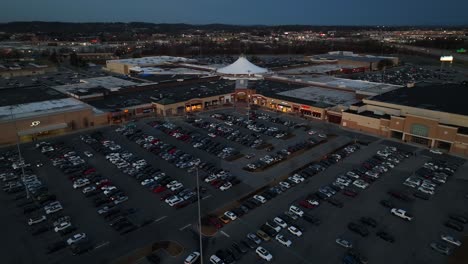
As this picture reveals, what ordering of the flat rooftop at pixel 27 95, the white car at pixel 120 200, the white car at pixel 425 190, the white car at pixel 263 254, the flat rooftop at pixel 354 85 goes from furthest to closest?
the flat rooftop at pixel 354 85 → the flat rooftop at pixel 27 95 → the white car at pixel 425 190 → the white car at pixel 120 200 → the white car at pixel 263 254

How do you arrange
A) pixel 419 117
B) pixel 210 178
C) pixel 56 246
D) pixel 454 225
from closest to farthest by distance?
1. pixel 56 246
2. pixel 454 225
3. pixel 210 178
4. pixel 419 117

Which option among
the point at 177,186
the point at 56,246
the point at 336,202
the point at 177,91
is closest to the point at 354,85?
the point at 177,91

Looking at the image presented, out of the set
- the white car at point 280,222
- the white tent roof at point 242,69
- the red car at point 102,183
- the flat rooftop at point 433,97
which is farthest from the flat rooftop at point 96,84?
the flat rooftop at point 433,97

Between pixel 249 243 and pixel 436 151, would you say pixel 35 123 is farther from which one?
pixel 436 151

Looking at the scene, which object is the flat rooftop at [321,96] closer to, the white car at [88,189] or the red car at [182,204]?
the red car at [182,204]

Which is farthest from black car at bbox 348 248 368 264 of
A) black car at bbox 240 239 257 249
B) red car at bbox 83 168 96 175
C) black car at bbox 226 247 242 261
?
red car at bbox 83 168 96 175

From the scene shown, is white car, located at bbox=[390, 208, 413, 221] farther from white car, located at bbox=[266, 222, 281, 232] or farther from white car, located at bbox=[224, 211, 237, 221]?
white car, located at bbox=[224, 211, 237, 221]

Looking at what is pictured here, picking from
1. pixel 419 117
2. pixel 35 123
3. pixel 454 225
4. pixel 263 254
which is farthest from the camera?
pixel 35 123
